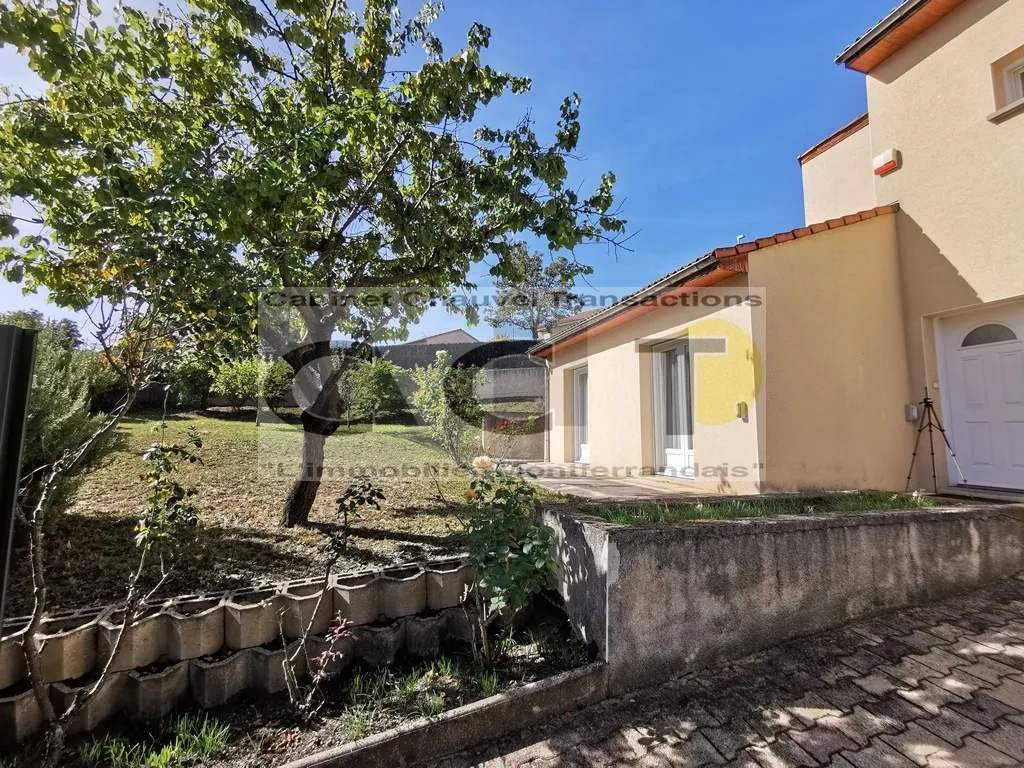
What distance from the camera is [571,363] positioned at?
11977mm

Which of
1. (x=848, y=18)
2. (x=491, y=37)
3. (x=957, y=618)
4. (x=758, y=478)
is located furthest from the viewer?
(x=848, y=18)

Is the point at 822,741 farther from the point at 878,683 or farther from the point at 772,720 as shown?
the point at 878,683

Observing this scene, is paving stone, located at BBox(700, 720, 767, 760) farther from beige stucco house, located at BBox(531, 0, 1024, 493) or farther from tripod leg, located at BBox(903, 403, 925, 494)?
tripod leg, located at BBox(903, 403, 925, 494)

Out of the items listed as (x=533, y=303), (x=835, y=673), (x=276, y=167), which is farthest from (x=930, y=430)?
(x=533, y=303)

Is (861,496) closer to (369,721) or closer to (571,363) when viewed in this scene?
(369,721)

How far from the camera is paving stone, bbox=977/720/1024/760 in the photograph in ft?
8.36

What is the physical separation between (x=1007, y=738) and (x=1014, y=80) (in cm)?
821

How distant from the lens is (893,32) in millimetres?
7312

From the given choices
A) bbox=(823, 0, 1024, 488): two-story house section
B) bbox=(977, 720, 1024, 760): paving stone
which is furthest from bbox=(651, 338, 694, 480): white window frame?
bbox=(977, 720, 1024, 760): paving stone

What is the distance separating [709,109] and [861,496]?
683 cm

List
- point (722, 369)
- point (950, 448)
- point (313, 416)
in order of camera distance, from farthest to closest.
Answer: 1. point (722, 369)
2. point (950, 448)
3. point (313, 416)

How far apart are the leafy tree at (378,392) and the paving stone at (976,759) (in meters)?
10.2

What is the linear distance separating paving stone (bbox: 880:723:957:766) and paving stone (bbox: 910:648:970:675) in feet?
2.90

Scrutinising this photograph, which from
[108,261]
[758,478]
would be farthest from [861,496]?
[108,261]
